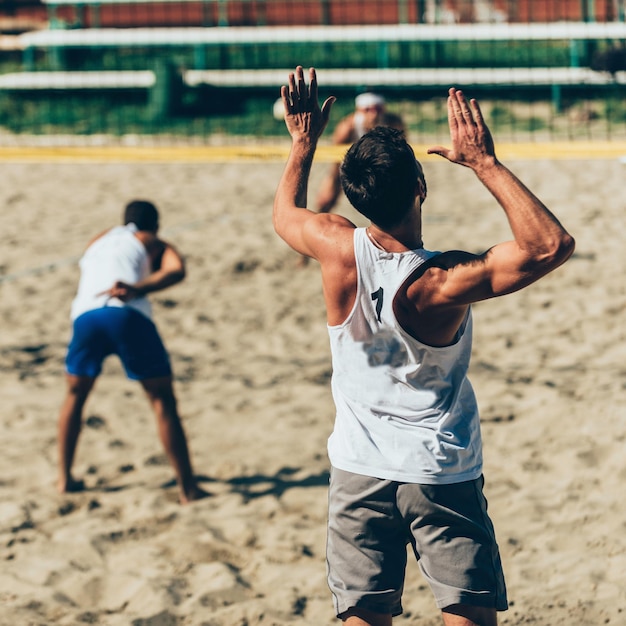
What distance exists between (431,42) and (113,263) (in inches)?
440

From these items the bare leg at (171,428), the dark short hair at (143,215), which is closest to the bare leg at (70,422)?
the bare leg at (171,428)

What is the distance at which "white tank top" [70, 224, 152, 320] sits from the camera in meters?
4.59

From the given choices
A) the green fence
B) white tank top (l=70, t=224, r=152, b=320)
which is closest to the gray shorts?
white tank top (l=70, t=224, r=152, b=320)

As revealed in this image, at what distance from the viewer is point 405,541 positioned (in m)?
2.59

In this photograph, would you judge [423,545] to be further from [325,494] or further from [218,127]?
[218,127]

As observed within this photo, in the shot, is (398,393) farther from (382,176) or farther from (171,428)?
(171,428)

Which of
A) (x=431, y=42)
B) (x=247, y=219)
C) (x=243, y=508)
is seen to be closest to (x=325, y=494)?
(x=243, y=508)

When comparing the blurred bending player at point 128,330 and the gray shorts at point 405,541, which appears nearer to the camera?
the gray shorts at point 405,541

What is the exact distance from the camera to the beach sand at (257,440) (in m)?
3.85

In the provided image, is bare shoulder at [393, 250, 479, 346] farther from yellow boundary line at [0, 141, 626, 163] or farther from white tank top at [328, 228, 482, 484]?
yellow boundary line at [0, 141, 626, 163]

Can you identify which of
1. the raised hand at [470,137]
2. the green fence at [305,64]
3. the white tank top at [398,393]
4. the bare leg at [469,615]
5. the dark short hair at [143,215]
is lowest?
the bare leg at [469,615]

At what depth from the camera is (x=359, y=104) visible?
822cm

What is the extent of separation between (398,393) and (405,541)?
0.39 metres

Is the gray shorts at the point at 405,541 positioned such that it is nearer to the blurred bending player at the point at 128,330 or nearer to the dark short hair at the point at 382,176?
the dark short hair at the point at 382,176
